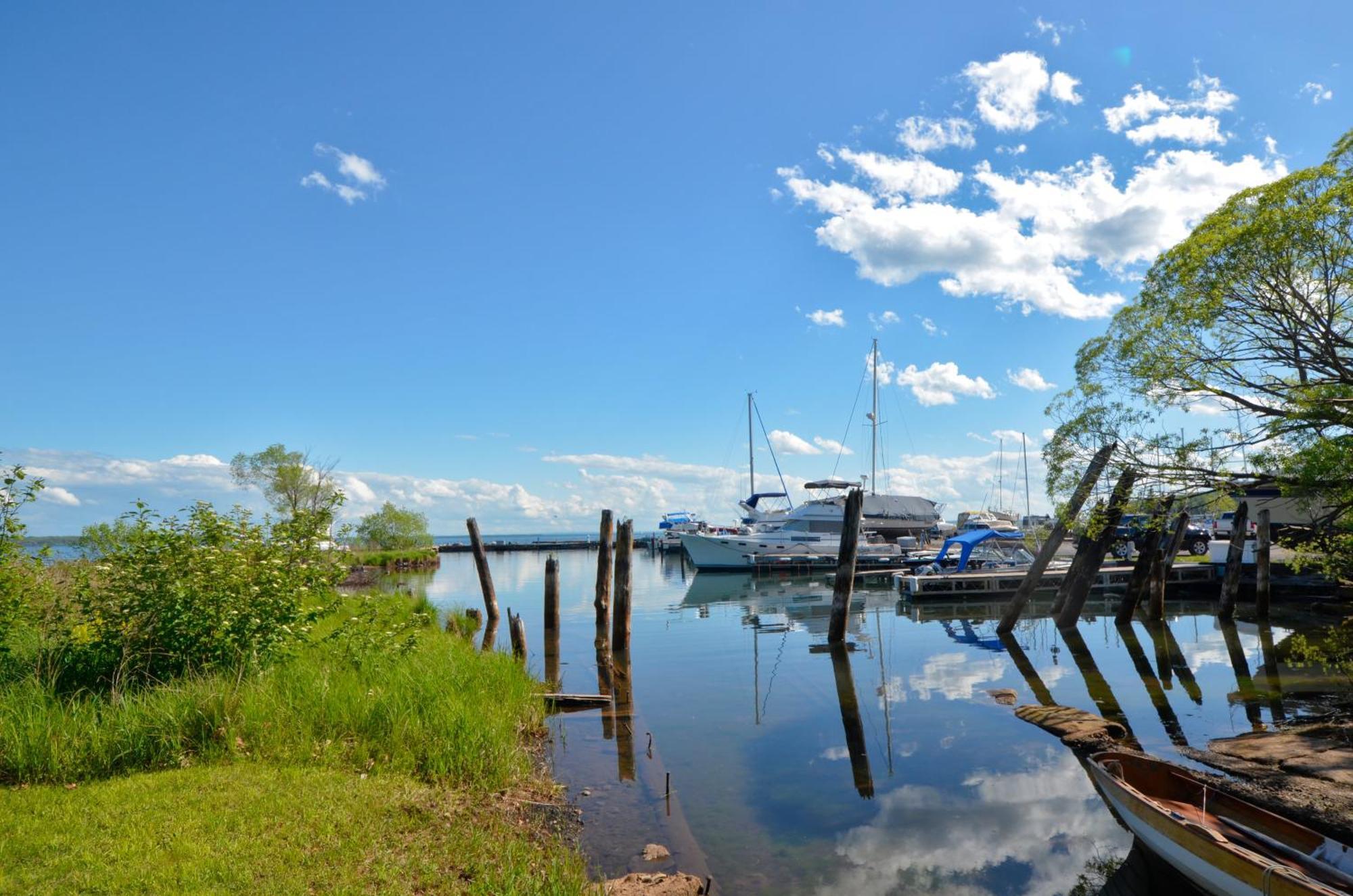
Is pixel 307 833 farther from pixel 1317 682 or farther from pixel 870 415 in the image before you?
pixel 870 415

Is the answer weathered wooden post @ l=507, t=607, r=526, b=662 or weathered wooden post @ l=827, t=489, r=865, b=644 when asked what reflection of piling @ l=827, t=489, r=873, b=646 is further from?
weathered wooden post @ l=507, t=607, r=526, b=662

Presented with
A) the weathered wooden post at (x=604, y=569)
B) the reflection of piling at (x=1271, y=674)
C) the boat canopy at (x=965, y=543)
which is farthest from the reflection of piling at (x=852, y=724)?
the boat canopy at (x=965, y=543)

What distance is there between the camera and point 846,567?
21359 millimetres

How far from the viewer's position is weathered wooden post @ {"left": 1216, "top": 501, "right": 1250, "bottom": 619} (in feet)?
85.8

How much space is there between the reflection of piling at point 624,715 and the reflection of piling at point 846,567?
20.3 ft

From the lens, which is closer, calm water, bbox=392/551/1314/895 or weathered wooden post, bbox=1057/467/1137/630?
calm water, bbox=392/551/1314/895

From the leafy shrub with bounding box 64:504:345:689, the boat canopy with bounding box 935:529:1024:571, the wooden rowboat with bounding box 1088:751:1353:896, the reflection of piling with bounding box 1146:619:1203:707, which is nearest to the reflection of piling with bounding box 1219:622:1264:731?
the reflection of piling with bounding box 1146:619:1203:707

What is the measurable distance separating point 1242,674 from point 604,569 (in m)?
15.8

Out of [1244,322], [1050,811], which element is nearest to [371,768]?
[1050,811]

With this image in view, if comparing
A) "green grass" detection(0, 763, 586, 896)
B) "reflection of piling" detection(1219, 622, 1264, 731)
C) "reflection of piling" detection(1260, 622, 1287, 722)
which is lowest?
"reflection of piling" detection(1219, 622, 1264, 731)

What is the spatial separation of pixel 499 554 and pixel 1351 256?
91656mm

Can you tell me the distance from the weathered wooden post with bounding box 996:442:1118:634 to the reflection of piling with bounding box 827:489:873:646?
5077 mm

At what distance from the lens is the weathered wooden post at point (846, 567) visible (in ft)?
69.9

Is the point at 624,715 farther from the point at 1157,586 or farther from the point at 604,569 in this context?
the point at 1157,586
